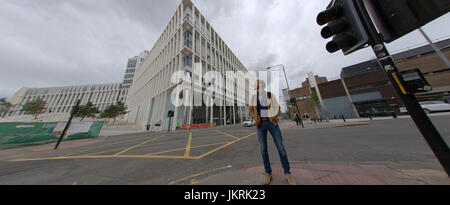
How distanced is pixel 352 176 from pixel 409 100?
48.9 inches

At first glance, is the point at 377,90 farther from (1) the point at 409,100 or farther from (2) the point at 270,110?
(2) the point at 270,110

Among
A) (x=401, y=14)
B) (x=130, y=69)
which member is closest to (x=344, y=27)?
(x=401, y=14)

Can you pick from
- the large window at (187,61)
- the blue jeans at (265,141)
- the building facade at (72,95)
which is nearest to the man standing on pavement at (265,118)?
the blue jeans at (265,141)

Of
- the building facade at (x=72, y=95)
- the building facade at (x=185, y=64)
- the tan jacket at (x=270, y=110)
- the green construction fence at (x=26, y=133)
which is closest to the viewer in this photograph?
the tan jacket at (x=270, y=110)

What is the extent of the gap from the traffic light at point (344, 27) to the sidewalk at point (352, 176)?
1934 millimetres

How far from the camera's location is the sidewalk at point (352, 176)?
1.59m

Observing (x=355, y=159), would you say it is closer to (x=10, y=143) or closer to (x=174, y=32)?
(x=10, y=143)

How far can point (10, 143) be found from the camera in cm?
727

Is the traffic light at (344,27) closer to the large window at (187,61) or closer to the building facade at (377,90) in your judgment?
the large window at (187,61)

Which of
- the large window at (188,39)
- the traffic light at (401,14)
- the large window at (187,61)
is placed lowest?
the traffic light at (401,14)

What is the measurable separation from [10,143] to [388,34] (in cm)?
1691

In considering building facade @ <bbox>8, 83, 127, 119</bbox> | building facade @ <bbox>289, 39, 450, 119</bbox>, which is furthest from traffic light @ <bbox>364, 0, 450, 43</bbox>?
building facade @ <bbox>8, 83, 127, 119</bbox>

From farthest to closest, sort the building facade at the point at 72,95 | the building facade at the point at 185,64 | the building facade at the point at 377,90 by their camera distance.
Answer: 1. the building facade at the point at 72,95
2. the building facade at the point at 185,64
3. the building facade at the point at 377,90
